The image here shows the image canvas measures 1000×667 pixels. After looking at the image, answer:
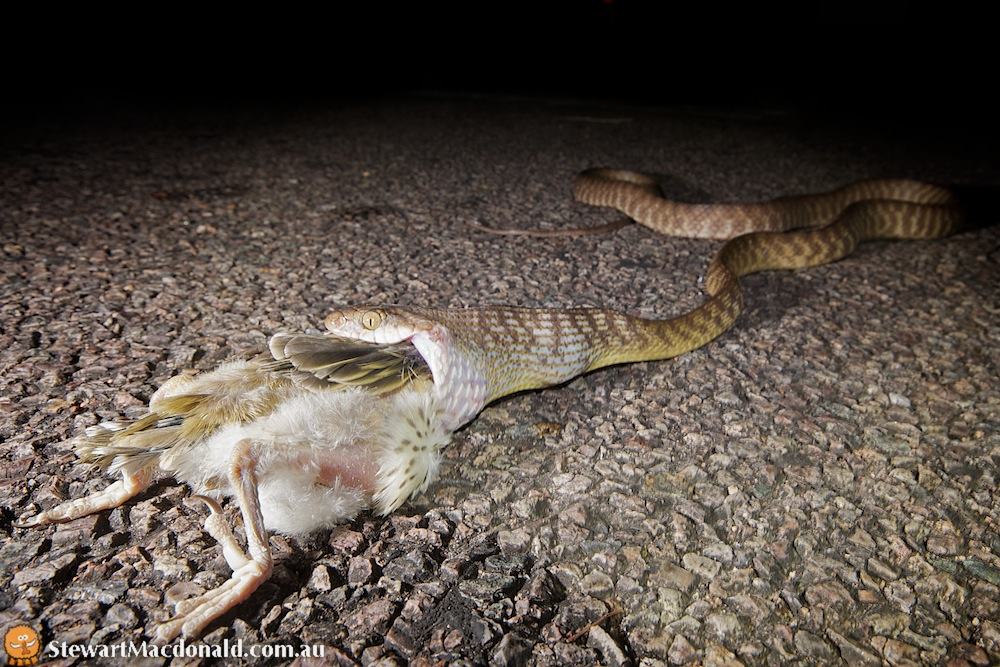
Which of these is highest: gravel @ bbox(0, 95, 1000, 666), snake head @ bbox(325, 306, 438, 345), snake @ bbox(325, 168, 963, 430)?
snake head @ bbox(325, 306, 438, 345)

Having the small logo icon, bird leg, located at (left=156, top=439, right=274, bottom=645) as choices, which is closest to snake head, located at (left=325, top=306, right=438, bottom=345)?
bird leg, located at (left=156, top=439, right=274, bottom=645)

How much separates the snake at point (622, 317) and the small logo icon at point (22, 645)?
950 mm

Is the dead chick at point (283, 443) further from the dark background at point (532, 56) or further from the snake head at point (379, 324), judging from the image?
the dark background at point (532, 56)

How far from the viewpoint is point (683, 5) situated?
1345cm

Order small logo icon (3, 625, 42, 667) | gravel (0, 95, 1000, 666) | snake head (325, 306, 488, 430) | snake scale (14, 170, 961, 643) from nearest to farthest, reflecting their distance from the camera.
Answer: small logo icon (3, 625, 42, 667)
gravel (0, 95, 1000, 666)
snake scale (14, 170, 961, 643)
snake head (325, 306, 488, 430)

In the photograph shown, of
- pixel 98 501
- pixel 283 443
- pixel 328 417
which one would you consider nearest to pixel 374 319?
pixel 328 417

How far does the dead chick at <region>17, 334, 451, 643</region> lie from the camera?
160cm

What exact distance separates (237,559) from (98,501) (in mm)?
452

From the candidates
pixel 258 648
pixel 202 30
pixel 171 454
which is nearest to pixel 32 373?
pixel 171 454

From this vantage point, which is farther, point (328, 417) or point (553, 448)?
point (553, 448)

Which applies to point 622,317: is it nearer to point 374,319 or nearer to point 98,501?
point 374,319

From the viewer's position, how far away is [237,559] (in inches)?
58.6

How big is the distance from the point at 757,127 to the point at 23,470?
6.87 m

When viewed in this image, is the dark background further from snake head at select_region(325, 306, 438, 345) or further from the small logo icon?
the small logo icon
